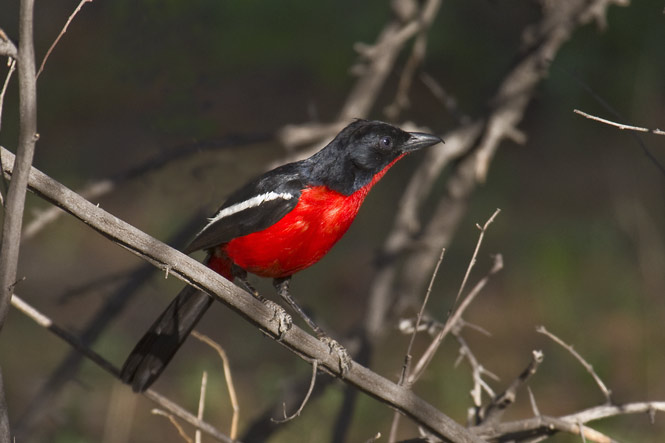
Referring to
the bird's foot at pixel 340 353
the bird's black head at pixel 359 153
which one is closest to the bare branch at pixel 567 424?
the bird's foot at pixel 340 353

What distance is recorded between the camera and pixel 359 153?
353cm

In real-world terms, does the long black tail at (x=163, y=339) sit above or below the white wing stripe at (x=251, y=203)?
below

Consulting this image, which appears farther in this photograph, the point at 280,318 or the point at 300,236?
the point at 300,236

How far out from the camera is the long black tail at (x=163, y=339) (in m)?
3.38

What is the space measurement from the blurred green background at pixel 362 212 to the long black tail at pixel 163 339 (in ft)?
2.06

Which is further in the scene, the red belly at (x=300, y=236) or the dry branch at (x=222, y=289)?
the red belly at (x=300, y=236)

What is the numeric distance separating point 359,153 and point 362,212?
4.68 meters

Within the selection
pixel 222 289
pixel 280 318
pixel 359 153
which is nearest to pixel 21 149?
pixel 222 289

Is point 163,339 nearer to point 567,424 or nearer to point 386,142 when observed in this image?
point 386,142

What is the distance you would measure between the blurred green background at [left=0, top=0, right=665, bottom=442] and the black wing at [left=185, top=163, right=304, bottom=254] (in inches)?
34.0

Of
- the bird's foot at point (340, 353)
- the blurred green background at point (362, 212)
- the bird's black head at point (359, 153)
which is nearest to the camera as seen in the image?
the bird's foot at point (340, 353)

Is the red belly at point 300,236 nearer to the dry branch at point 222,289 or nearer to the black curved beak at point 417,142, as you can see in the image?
the black curved beak at point 417,142

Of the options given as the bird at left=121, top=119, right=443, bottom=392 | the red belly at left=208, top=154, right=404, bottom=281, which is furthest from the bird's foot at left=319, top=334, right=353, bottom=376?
the red belly at left=208, top=154, right=404, bottom=281

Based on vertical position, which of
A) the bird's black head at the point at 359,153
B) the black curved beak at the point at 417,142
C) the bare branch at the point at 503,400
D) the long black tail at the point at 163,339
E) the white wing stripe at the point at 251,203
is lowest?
the long black tail at the point at 163,339
